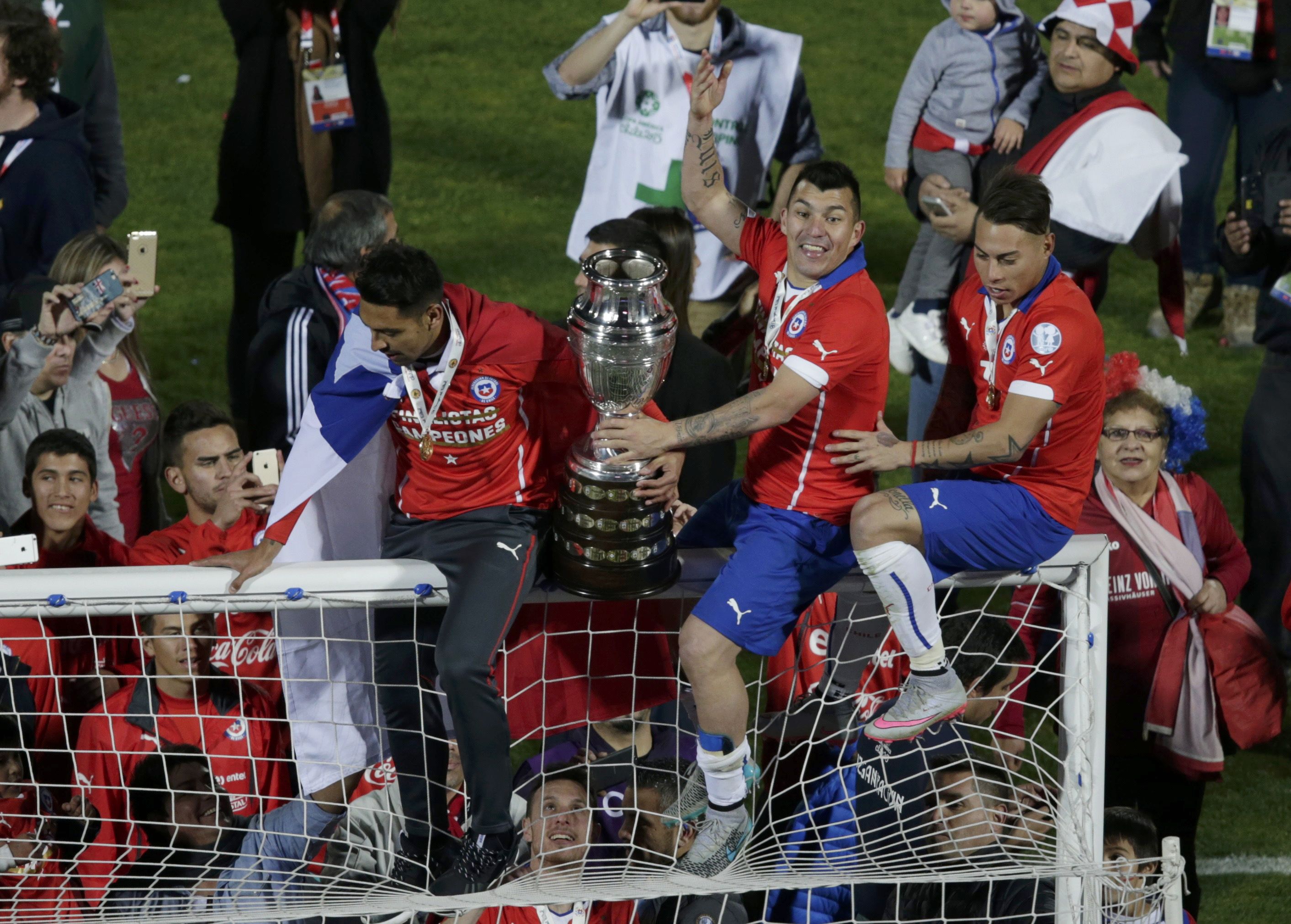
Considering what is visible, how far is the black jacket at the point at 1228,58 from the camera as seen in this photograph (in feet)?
24.7

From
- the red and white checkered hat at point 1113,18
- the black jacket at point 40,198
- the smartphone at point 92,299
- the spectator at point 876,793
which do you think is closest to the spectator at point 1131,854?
the spectator at point 876,793

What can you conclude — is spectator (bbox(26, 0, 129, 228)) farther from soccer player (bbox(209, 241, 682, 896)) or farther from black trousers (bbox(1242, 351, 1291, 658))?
black trousers (bbox(1242, 351, 1291, 658))

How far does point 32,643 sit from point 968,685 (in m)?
2.48

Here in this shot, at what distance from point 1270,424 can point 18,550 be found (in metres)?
4.01

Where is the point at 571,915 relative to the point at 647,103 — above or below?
below

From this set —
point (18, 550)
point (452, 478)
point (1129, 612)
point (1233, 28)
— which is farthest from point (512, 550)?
point (1233, 28)

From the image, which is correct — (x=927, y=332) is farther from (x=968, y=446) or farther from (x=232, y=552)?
(x=232, y=552)

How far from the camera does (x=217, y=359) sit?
8234 millimetres

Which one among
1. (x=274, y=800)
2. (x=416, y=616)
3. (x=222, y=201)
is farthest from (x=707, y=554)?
(x=222, y=201)

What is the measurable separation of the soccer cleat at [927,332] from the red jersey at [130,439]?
9.29ft

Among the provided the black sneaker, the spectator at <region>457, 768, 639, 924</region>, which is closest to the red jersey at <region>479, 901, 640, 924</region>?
the spectator at <region>457, 768, 639, 924</region>

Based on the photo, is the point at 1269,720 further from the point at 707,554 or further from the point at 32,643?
the point at 32,643

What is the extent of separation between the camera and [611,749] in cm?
419

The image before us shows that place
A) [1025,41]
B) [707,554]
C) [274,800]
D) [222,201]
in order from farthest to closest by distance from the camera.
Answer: [222,201]
[1025,41]
[274,800]
[707,554]
